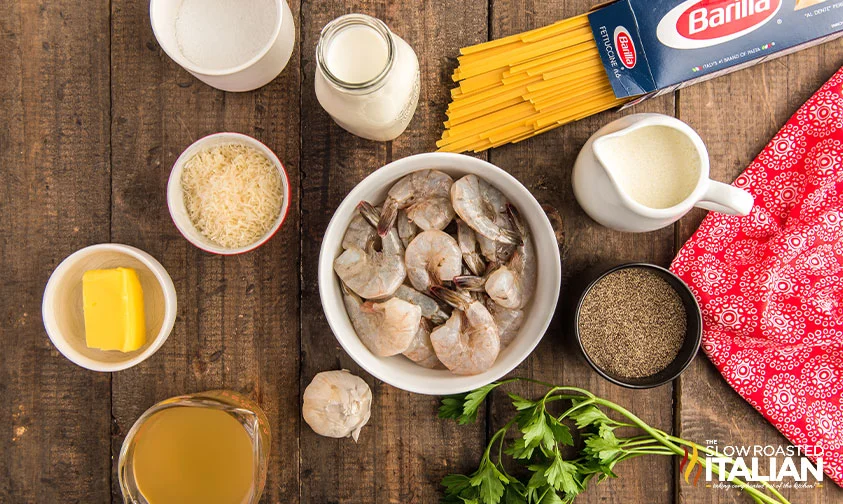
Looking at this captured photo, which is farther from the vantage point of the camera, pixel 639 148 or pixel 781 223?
pixel 781 223

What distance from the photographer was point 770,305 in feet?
3.53

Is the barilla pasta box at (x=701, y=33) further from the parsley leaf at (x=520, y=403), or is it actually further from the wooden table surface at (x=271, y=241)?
the parsley leaf at (x=520, y=403)

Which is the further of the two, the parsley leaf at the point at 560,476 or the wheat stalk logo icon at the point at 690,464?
the wheat stalk logo icon at the point at 690,464

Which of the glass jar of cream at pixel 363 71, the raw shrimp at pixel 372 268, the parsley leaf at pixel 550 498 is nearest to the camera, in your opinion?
the glass jar of cream at pixel 363 71

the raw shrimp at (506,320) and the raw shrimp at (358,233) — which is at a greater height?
the raw shrimp at (358,233)

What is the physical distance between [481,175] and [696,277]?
504 mm

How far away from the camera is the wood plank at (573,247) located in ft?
3.63

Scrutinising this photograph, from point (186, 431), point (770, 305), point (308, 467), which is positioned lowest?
point (308, 467)

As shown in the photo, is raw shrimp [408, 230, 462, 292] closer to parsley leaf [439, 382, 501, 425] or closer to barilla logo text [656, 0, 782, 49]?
parsley leaf [439, 382, 501, 425]

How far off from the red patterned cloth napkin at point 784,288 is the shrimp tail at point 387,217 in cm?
58

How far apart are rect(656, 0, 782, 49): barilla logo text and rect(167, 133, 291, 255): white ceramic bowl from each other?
0.75 meters

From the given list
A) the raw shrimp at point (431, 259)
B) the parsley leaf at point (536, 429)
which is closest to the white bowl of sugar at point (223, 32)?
the raw shrimp at point (431, 259)

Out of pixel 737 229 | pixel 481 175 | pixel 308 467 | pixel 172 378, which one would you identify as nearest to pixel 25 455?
pixel 172 378

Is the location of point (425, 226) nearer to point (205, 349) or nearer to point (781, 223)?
point (205, 349)
